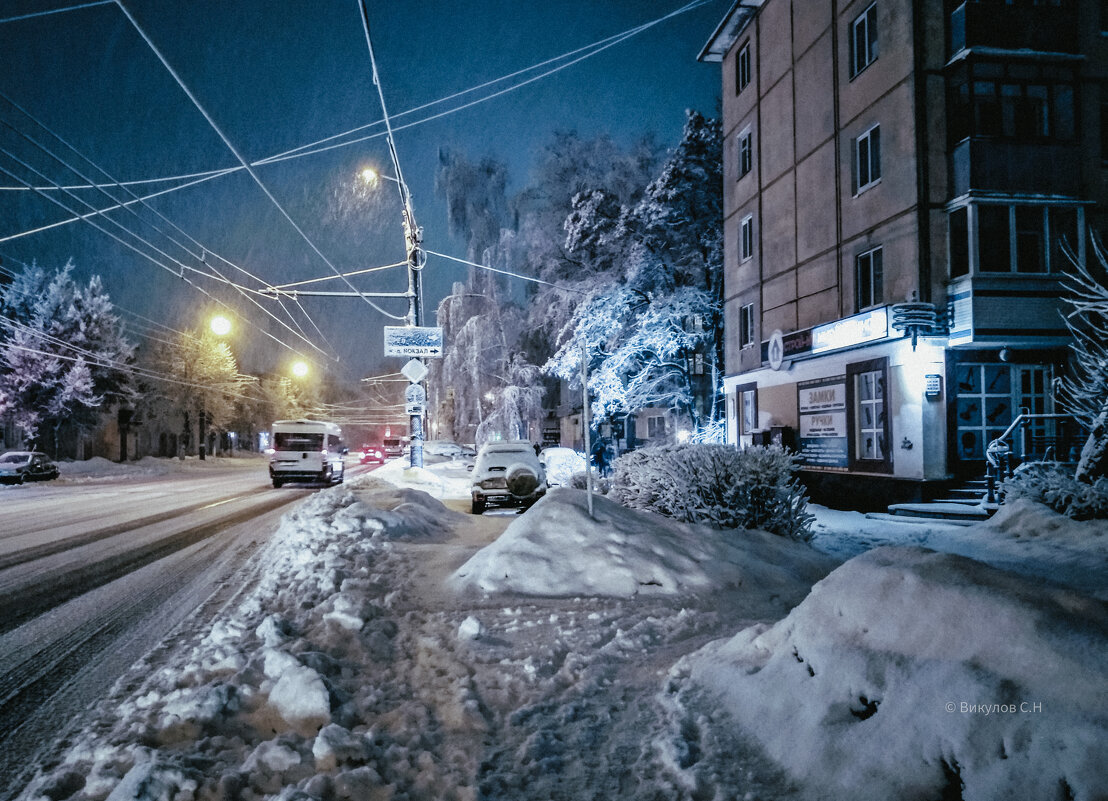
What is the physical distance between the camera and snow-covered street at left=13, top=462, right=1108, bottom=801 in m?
2.51

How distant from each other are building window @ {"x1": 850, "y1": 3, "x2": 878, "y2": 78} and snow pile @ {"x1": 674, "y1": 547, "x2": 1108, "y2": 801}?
17060 millimetres

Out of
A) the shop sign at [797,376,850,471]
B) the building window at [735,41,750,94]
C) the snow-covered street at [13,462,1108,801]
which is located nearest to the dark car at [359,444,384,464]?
the building window at [735,41,750,94]

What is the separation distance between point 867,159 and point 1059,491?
10.1 m

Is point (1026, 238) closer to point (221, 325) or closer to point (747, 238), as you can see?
point (747, 238)

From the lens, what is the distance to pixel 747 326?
22.8 meters

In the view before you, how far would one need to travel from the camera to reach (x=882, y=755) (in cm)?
259

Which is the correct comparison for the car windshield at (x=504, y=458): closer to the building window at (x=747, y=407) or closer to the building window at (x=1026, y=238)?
the building window at (x=747, y=407)

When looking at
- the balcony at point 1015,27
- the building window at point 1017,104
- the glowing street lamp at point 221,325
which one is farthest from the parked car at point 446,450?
the balcony at point 1015,27

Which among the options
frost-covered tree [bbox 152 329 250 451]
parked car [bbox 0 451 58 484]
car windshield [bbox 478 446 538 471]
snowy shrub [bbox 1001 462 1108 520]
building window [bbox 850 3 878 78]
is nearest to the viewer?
snowy shrub [bbox 1001 462 1108 520]

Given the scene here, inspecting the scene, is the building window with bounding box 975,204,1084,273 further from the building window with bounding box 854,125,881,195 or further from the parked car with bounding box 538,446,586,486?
the parked car with bounding box 538,446,586,486

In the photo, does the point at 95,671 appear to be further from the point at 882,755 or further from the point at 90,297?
the point at 90,297

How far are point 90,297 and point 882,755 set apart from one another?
1967 inches

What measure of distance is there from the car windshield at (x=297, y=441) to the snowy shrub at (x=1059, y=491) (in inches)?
841

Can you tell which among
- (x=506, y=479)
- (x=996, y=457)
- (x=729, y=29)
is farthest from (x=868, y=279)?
(x=729, y=29)
